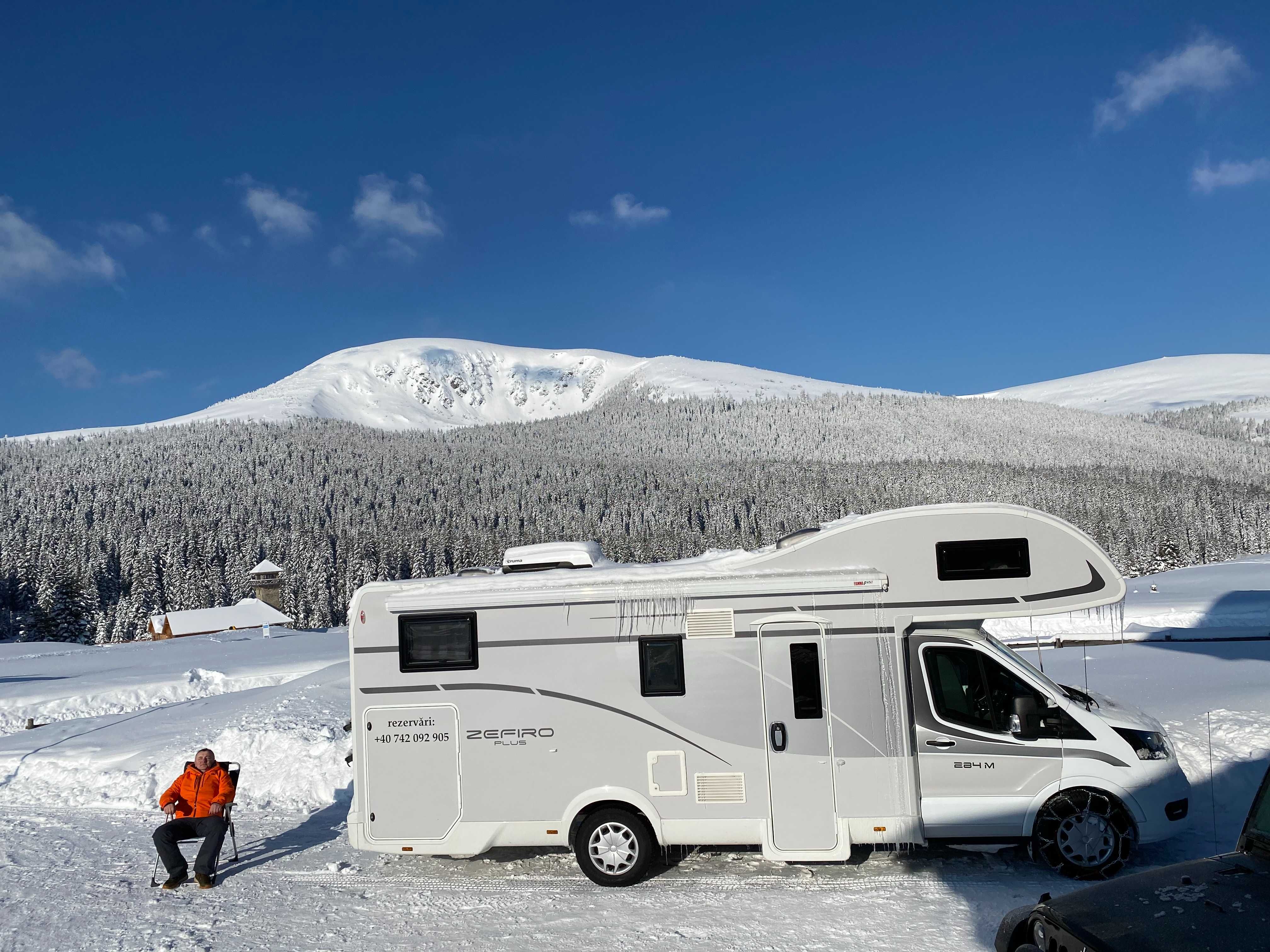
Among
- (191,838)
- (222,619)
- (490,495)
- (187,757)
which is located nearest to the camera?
(191,838)

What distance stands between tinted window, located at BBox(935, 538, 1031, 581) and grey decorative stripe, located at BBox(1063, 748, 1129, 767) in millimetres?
1614

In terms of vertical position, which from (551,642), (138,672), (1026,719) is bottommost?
(138,672)

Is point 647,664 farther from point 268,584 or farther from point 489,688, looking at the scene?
point 268,584

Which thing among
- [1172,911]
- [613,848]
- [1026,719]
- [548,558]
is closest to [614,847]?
[613,848]

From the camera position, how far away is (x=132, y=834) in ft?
29.8

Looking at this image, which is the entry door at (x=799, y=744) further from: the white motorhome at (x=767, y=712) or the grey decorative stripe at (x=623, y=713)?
the grey decorative stripe at (x=623, y=713)

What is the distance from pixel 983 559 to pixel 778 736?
2.46 m

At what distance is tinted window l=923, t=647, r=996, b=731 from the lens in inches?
274

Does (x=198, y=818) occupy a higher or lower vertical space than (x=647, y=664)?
lower

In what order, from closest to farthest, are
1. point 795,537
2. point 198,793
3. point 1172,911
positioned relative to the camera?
point 1172,911 < point 795,537 < point 198,793

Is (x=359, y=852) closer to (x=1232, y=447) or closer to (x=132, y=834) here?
(x=132, y=834)

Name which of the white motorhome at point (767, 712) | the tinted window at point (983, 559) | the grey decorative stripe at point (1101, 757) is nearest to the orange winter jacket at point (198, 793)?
the white motorhome at point (767, 712)

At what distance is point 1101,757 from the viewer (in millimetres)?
6781

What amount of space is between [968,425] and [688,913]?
17021 cm
